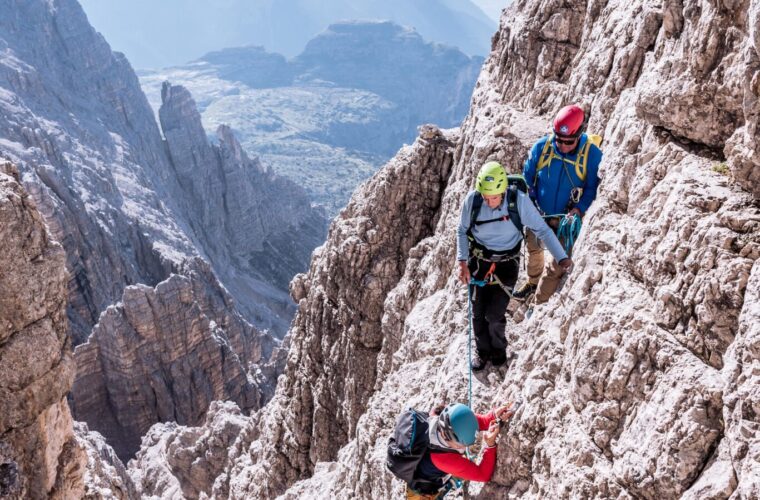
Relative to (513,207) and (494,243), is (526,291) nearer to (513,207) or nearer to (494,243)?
(494,243)

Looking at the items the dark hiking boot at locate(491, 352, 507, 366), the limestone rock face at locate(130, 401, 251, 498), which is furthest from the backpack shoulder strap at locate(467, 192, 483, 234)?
the limestone rock face at locate(130, 401, 251, 498)

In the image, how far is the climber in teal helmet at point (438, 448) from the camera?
695cm

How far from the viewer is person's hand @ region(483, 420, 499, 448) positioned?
7.36 meters

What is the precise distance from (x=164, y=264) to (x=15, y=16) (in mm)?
64526

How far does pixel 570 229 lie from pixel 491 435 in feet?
10.4

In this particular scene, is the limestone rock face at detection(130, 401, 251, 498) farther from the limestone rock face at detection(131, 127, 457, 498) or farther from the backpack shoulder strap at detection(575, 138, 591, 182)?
the backpack shoulder strap at detection(575, 138, 591, 182)

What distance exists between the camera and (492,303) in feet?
28.6

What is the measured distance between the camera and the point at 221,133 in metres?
123

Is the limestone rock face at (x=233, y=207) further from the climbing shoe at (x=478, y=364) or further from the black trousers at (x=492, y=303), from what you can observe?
the black trousers at (x=492, y=303)

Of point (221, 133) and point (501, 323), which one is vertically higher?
point (501, 323)

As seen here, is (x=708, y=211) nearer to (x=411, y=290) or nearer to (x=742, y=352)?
(x=742, y=352)

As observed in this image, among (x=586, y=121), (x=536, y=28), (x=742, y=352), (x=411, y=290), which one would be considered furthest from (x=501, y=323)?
(x=536, y=28)

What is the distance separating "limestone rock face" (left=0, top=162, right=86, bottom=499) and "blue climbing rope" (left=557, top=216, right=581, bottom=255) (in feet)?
42.0

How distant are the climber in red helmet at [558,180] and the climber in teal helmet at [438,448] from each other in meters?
2.17
